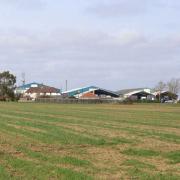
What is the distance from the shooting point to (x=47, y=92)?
193 m

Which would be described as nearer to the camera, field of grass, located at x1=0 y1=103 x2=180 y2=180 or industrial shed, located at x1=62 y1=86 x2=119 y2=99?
field of grass, located at x1=0 y1=103 x2=180 y2=180

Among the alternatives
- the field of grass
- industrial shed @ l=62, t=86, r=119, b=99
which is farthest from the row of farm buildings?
the field of grass

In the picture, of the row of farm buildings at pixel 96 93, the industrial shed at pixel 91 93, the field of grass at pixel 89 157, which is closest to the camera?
the field of grass at pixel 89 157

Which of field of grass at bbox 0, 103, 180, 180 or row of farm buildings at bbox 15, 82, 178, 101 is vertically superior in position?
row of farm buildings at bbox 15, 82, 178, 101

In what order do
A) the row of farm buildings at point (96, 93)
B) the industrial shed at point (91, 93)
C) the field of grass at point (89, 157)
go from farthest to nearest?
the industrial shed at point (91, 93), the row of farm buildings at point (96, 93), the field of grass at point (89, 157)

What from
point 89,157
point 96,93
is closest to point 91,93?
point 96,93

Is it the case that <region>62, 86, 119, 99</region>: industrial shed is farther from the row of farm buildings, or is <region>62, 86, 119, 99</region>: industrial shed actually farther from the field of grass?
the field of grass

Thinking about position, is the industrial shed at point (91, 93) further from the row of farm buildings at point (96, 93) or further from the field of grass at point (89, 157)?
the field of grass at point (89, 157)

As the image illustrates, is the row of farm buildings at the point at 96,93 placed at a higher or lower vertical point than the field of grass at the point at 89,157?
higher

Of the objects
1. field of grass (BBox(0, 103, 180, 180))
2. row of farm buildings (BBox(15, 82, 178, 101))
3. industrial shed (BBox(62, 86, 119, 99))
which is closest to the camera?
field of grass (BBox(0, 103, 180, 180))

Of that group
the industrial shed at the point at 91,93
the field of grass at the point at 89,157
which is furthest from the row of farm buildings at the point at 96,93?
the field of grass at the point at 89,157

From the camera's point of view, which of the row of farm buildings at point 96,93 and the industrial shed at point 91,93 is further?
the industrial shed at point 91,93

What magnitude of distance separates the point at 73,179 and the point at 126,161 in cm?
324

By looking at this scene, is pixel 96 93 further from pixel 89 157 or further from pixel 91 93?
pixel 89 157
